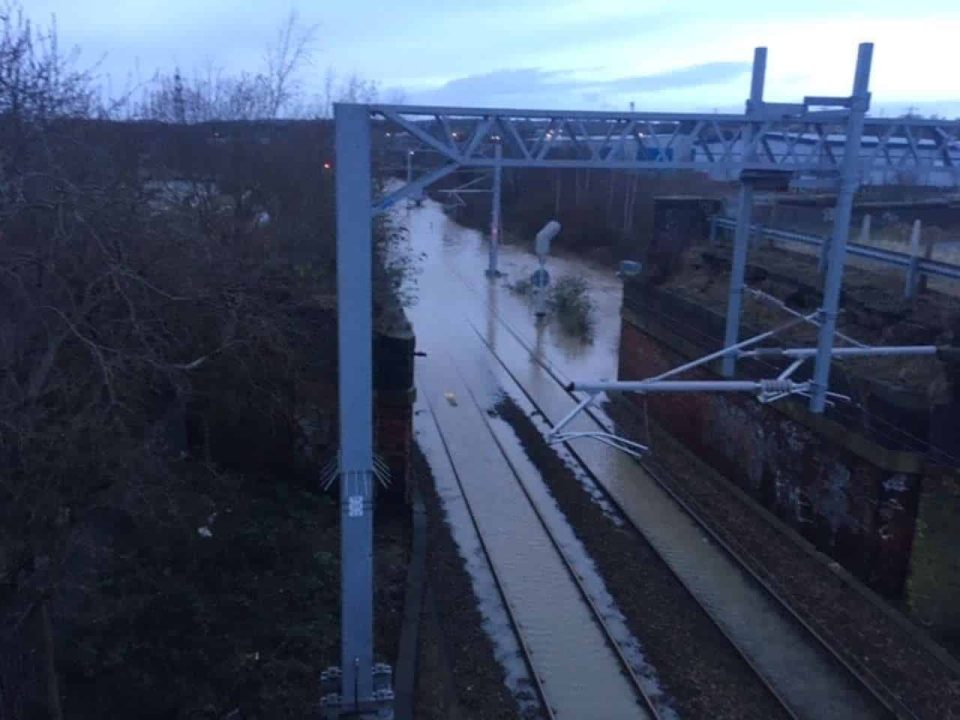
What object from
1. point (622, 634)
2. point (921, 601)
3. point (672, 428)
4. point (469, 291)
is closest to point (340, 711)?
point (622, 634)

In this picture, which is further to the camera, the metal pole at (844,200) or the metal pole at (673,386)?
the metal pole at (844,200)

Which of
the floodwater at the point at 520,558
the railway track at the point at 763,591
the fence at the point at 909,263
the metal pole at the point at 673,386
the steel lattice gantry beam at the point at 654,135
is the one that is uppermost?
the steel lattice gantry beam at the point at 654,135

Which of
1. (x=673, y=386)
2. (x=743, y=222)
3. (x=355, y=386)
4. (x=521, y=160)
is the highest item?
(x=521, y=160)

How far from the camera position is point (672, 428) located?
1697 cm

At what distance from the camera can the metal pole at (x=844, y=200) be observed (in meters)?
7.82

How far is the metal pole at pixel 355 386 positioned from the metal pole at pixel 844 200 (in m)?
4.38

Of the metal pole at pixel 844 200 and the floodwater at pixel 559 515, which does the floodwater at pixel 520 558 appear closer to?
the floodwater at pixel 559 515

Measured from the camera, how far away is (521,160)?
7.02 meters

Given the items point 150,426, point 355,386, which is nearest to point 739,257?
point 355,386

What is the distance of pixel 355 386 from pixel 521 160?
7.35ft

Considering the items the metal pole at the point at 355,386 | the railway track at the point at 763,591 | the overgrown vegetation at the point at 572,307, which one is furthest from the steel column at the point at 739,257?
the overgrown vegetation at the point at 572,307

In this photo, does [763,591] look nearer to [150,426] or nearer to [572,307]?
[150,426]

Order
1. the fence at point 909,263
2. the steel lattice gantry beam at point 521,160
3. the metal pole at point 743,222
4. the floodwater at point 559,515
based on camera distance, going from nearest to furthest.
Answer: the steel lattice gantry beam at point 521,160 → the metal pole at point 743,222 → the floodwater at point 559,515 → the fence at point 909,263

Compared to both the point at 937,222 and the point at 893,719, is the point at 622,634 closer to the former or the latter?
the point at 893,719
